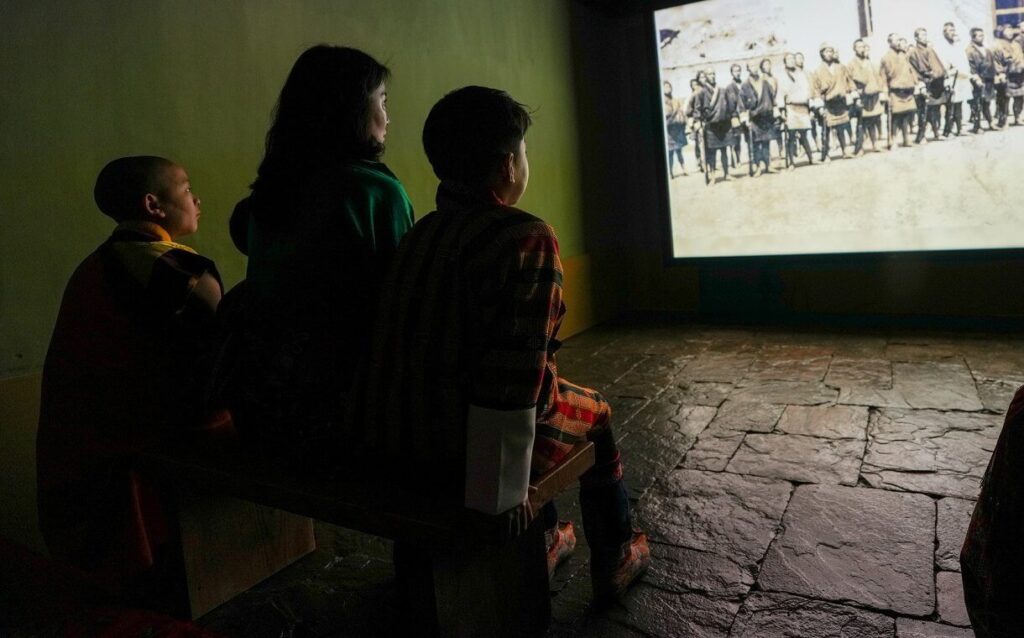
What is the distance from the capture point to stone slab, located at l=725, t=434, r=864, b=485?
2.38 metres

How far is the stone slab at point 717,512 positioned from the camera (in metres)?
1.94

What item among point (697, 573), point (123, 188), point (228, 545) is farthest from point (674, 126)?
point (228, 545)

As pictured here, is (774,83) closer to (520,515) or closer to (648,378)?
(648,378)

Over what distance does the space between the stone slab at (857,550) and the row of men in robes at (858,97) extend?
3.49m

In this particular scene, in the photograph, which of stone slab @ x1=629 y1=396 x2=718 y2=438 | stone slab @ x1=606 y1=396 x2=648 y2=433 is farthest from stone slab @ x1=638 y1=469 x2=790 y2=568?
stone slab @ x1=606 y1=396 x2=648 y2=433

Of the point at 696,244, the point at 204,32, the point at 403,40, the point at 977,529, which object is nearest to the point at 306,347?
the point at 977,529

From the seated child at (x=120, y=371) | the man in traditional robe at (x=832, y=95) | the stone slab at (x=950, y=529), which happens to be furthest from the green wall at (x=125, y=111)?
the man in traditional robe at (x=832, y=95)

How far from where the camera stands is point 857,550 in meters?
1.85

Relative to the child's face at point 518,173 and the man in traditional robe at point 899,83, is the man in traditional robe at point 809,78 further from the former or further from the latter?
the child's face at point 518,173

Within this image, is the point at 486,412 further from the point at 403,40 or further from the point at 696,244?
the point at 696,244

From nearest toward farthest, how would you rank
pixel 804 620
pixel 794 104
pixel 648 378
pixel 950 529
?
pixel 804 620 → pixel 950 529 → pixel 648 378 → pixel 794 104

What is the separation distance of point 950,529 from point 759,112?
3.98 metres

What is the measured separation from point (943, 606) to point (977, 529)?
34.3 inches

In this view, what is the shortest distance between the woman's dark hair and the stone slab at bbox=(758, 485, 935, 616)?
141 cm
